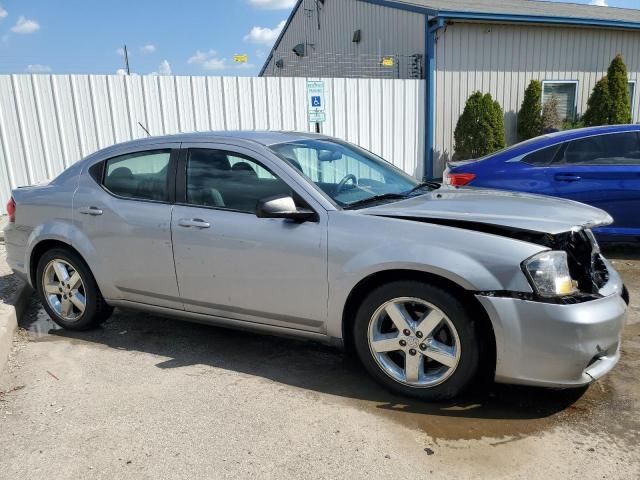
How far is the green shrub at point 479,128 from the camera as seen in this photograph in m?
11.9

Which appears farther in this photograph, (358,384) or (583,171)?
(583,171)

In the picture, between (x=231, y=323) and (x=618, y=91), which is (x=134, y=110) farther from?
(x=618, y=91)

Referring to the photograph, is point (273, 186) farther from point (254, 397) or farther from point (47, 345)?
point (47, 345)

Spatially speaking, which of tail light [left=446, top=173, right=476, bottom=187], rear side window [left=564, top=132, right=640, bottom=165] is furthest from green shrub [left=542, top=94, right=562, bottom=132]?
tail light [left=446, top=173, right=476, bottom=187]

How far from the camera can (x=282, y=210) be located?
3.18m

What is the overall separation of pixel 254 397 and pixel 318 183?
56.1 inches

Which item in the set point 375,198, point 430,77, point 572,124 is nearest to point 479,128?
point 430,77

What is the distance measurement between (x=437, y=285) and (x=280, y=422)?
1173mm

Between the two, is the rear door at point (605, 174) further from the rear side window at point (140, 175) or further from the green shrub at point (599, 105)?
the green shrub at point (599, 105)

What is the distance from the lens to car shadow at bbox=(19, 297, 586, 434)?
304 centimetres

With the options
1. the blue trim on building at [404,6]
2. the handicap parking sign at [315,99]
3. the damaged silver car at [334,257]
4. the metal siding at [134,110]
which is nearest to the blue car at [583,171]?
the damaged silver car at [334,257]

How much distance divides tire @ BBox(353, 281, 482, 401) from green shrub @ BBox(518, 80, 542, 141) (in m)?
10.9

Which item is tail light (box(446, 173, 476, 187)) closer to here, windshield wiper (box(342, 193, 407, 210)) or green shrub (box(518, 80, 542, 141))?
windshield wiper (box(342, 193, 407, 210))

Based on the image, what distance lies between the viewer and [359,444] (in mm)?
2723
